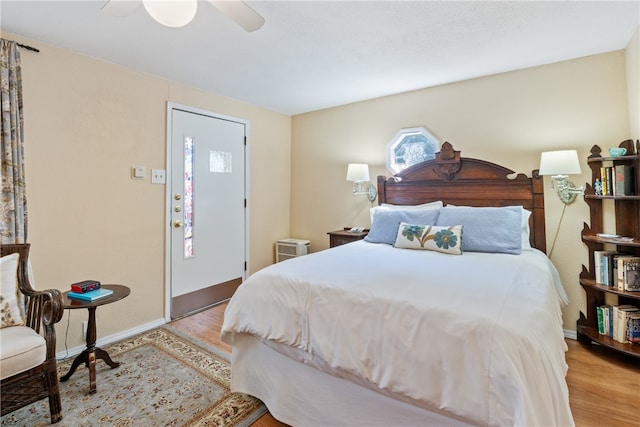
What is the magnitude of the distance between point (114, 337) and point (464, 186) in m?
3.49

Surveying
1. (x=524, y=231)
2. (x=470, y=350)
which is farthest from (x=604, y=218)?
(x=470, y=350)

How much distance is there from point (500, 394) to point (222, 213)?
10.2ft

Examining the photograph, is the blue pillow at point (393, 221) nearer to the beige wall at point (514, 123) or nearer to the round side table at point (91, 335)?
the beige wall at point (514, 123)

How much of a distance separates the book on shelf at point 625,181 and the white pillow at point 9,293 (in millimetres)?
4027

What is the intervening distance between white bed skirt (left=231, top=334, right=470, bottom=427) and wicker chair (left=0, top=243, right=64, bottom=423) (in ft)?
3.08

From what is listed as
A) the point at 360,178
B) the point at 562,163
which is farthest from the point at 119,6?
the point at 562,163

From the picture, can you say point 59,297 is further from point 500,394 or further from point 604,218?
point 604,218

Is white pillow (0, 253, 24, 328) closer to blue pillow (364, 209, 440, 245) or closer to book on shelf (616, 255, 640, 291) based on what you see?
blue pillow (364, 209, 440, 245)

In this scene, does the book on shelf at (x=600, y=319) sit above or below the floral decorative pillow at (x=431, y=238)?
below

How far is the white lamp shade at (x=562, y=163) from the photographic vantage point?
241 cm

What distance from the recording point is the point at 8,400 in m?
1.50

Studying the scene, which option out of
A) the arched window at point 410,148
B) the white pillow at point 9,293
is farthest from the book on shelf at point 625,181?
the white pillow at point 9,293

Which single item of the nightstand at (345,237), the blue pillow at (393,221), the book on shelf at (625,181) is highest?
the book on shelf at (625,181)

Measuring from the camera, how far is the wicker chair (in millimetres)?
1497
